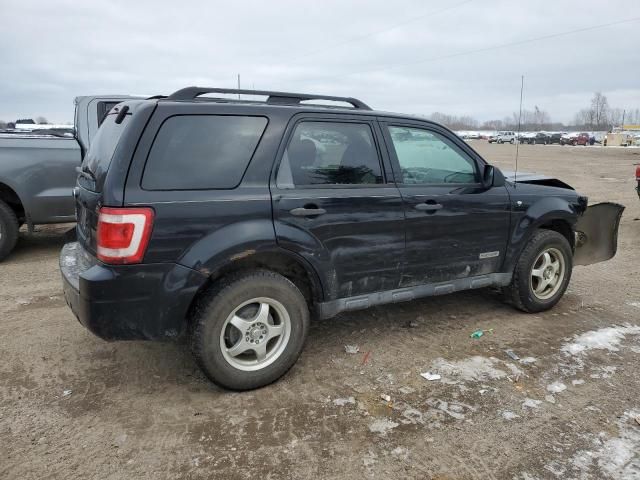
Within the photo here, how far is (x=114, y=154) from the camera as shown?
2977 millimetres

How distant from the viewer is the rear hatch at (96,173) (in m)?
3.04

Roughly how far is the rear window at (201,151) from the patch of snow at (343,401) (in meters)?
1.53

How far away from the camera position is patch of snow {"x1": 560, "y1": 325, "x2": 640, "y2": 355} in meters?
4.05

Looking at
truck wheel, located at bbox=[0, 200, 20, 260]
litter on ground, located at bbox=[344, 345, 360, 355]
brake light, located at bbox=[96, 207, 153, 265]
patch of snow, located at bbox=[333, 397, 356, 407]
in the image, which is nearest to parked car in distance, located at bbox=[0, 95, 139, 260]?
truck wheel, located at bbox=[0, 200, 20, 260]

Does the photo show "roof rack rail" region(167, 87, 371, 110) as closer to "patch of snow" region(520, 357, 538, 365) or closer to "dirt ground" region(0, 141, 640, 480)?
"dirt ground" region(0, 141, 640, 480)

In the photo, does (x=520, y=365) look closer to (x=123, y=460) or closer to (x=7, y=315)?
(x=123, y=460)

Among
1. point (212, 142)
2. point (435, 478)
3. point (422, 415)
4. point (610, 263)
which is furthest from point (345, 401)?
point (610, 263)

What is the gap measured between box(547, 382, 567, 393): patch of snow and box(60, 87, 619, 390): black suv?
1.07 metres

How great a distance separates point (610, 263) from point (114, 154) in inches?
248

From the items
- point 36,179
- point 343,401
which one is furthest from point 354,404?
point 36,179

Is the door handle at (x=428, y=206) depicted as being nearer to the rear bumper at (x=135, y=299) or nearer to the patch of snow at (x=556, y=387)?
the patch of snow at (x=556, y=387)

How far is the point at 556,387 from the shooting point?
3447mm

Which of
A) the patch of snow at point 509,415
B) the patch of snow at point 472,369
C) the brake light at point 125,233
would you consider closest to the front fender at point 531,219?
the patch of snow at point 472,369

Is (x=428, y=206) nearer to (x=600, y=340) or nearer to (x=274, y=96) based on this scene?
(x=274, y=96)
